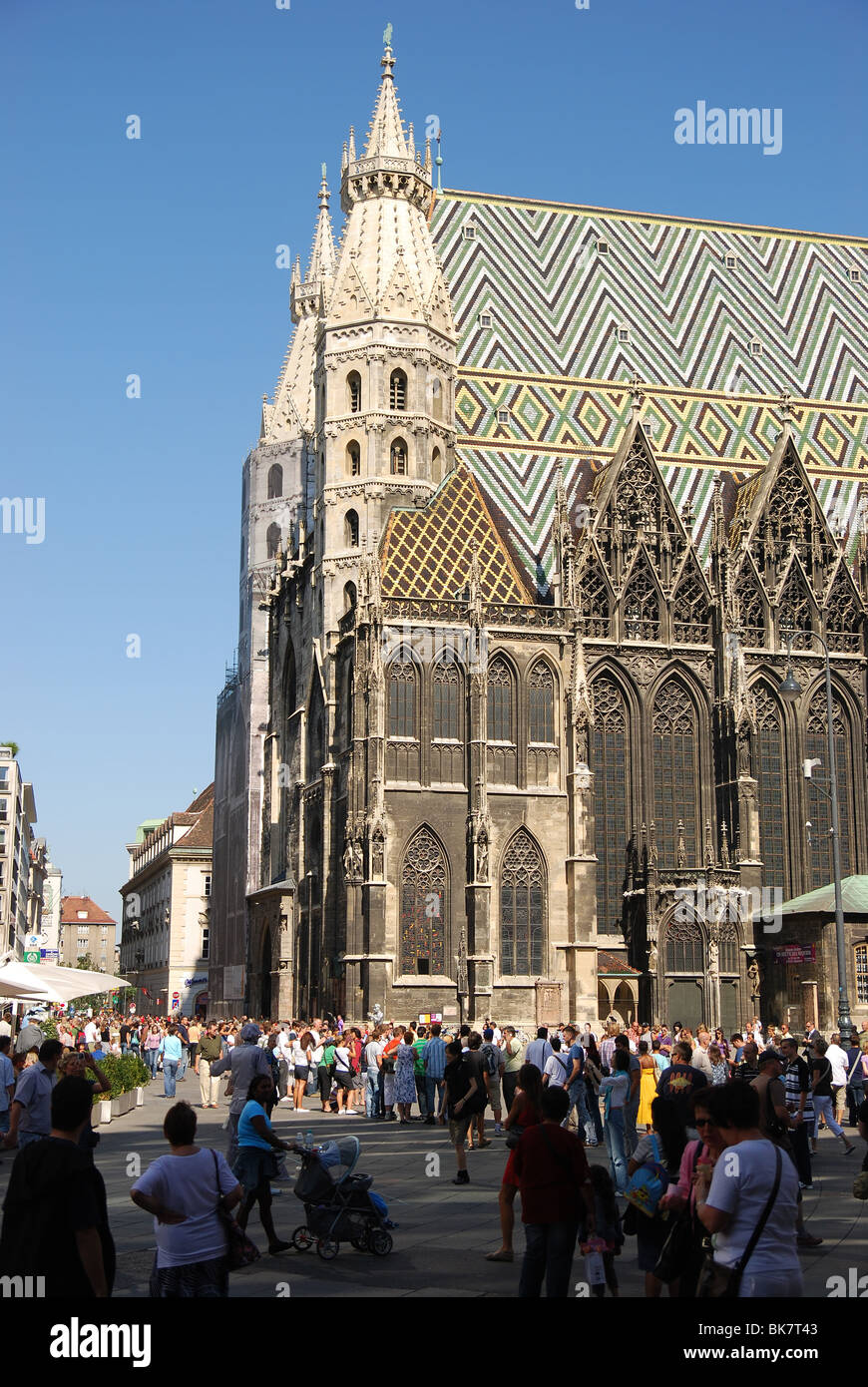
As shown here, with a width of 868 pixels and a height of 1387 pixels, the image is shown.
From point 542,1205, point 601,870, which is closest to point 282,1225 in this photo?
point 542,1205

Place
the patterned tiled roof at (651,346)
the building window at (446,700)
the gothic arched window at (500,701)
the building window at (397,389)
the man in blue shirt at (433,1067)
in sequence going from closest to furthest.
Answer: the man in blue shirt at (433,1067), the building window at (446,700), the gothic arched window at (500,701), the building window at (397,389), the patterned tiled roof at (651,346)

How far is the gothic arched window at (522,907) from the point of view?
46.4 m

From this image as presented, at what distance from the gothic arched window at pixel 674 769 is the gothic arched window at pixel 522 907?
4919 millimetres

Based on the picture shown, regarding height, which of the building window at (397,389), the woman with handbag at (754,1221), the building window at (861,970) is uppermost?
the building window at (397,389)

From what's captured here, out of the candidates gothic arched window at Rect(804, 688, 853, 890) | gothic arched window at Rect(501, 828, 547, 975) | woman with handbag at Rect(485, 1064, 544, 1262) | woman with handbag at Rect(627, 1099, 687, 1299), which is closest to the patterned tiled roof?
gothic arched window at Rect(804, 688, 853, 890)

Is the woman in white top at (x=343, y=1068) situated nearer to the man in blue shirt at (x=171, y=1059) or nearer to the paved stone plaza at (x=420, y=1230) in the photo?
the paved stone plaza at (x=420, y=1230)

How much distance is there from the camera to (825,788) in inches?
2014

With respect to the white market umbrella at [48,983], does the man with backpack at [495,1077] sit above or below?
below

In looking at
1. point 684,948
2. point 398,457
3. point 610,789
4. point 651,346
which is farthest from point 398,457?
point 684,948

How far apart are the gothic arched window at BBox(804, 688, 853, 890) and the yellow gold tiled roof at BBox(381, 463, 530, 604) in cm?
1119

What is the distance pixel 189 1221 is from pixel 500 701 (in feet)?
131

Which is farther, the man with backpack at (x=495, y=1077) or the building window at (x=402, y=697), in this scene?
the building window at (x=402, y=697)

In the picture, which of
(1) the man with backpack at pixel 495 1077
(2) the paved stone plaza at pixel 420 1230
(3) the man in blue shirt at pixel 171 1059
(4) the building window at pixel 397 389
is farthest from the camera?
(4) the building window at pixel 397 389

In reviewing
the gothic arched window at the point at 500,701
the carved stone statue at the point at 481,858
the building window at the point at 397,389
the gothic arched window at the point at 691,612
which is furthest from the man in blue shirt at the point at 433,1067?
the building window at the point at 397,389
